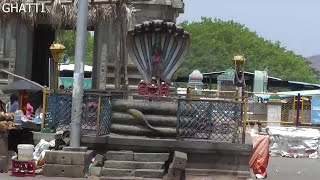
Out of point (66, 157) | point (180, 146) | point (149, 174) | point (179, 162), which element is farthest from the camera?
point (180, 146)

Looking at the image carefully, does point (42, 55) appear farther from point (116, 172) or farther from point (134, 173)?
point (134, 173)

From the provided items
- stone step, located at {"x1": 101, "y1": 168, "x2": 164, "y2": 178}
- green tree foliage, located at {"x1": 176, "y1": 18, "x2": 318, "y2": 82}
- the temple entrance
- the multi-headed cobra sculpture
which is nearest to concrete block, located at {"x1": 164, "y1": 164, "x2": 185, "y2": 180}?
stone step, located at {"x1": 101, "y1": 168, "x2": 164, "y2": 178}

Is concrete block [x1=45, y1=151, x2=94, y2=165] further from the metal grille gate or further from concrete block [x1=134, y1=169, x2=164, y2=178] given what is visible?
the metal grille gate

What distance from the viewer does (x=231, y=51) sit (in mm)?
66000

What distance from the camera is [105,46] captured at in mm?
21406

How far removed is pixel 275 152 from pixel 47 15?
8960 mm

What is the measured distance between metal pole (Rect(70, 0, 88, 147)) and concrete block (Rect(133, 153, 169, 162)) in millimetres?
1324

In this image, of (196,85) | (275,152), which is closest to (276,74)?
(196,85)

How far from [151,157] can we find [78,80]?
2271mm

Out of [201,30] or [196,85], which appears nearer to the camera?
[196,85]

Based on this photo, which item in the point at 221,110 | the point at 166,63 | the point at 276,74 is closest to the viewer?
the point at 221,110

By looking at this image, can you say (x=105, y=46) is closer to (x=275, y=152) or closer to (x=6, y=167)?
(x=275, y=152)

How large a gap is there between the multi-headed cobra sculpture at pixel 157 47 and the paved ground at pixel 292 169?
3824mm

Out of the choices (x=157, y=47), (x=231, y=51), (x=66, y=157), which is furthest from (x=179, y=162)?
(x=231, y=51)
